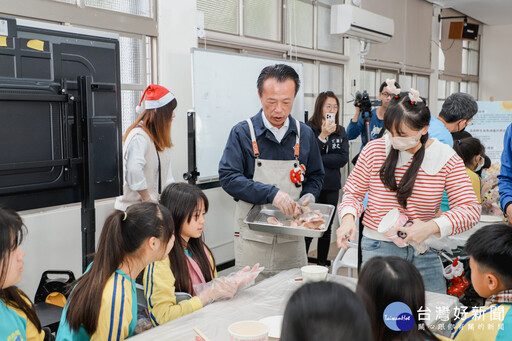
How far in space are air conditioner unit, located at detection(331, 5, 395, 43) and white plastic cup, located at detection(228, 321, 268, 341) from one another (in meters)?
4.31

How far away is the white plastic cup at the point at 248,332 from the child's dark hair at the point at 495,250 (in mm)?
709

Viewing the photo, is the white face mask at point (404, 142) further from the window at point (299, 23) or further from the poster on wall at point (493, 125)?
the poster on wall at point (493, 125)

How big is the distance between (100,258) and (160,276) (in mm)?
251

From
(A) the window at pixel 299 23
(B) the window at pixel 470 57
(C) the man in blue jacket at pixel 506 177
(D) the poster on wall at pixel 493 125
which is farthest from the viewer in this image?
(B) the window at pixel 470 57

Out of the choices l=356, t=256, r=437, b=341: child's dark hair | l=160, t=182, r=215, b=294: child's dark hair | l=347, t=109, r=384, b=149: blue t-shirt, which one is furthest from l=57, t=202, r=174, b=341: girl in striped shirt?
l=347, t=109, r=384, b=149: blue t-shirt

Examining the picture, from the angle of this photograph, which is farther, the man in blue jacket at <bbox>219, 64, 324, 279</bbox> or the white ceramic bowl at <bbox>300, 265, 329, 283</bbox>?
the man in blue jacket at <bbox>219, 64, 324, 279</bbox>

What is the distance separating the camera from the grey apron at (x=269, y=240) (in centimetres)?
214

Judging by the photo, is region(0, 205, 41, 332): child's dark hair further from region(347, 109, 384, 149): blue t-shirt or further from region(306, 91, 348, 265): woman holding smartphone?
region(347, 109, 384, 149): blue t-shirt

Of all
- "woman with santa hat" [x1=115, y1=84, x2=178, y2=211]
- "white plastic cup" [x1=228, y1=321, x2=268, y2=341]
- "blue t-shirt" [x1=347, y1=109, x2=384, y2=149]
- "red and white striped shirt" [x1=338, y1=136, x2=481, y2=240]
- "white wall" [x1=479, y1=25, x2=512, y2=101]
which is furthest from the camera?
"white wall" [x1=479, y1=25, x2=512, y2=101]

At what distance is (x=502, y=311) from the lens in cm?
132

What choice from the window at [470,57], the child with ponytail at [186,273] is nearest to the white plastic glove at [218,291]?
the child with ponytail at [186,273]

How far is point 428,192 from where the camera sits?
1.75 metres

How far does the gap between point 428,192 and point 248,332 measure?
903 millimetres

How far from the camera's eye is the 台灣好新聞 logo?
1.04 meters
